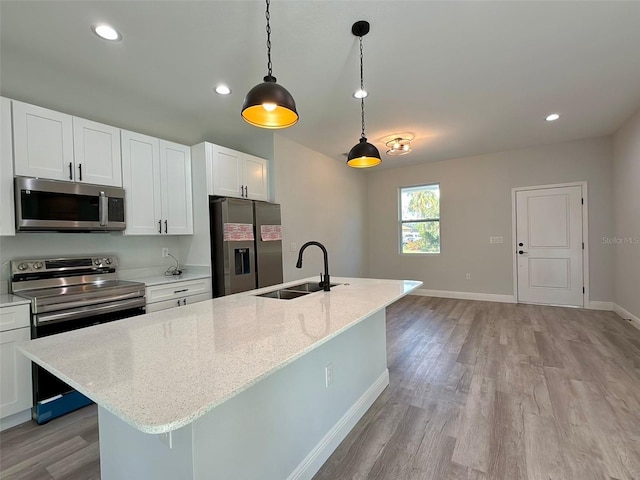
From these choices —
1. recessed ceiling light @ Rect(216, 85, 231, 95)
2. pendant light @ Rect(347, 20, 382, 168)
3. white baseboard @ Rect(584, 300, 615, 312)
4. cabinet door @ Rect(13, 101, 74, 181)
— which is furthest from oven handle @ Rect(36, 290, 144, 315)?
white baseboard @ Rect(584, 300, 615, 312)

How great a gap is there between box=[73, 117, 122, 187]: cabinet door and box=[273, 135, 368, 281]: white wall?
5.97 feet

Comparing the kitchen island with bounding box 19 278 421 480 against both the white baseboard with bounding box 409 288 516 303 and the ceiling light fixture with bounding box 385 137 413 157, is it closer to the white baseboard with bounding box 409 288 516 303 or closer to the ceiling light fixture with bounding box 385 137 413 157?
the ceiling light fixture with bounding box 385 137 413 157

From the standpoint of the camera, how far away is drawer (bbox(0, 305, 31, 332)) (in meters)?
1.99

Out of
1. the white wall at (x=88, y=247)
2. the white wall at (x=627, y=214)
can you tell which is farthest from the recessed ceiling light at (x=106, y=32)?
the white wall at (x=627, y=214)

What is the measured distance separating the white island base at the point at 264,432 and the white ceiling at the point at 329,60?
2087 mm

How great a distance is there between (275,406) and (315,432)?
439 mm

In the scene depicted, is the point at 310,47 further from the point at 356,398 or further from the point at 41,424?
the point at 41,424

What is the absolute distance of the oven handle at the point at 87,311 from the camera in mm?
2123

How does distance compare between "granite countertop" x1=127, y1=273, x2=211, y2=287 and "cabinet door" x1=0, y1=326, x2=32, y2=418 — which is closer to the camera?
"cabinet door" x1=0, y1=326, x2=32, y2=418

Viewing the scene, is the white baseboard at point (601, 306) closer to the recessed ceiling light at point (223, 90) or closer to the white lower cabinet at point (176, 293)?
the white lower cabinet at point (176, 293)

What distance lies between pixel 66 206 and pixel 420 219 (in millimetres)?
5504

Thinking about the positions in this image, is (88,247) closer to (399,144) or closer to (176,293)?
(176,293)

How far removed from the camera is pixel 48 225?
234 centimetres

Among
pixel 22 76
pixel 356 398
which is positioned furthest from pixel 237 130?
pixel 356 398
